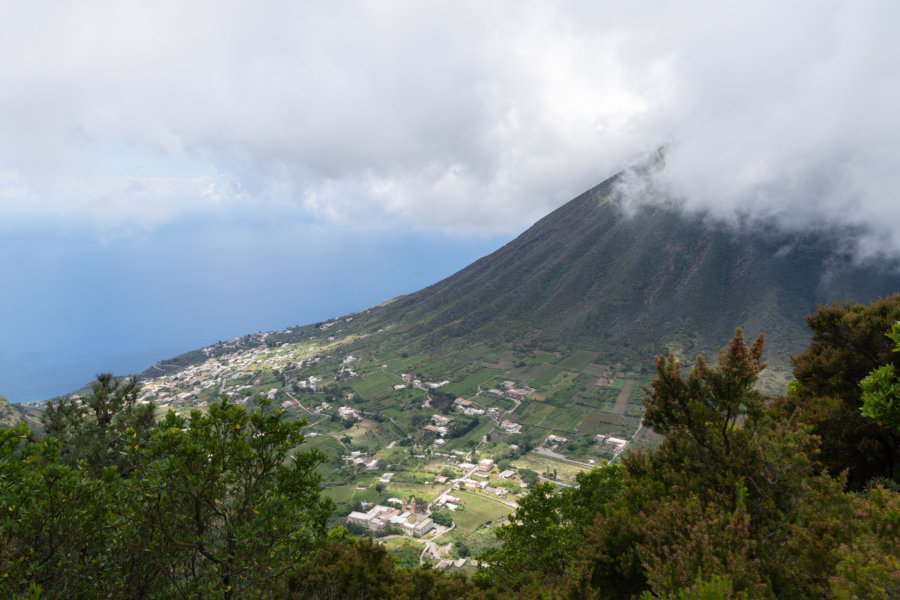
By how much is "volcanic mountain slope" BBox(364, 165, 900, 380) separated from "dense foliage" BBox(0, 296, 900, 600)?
8059 centimetres

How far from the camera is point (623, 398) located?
7700 cm

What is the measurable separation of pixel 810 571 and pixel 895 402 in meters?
→ 4.64

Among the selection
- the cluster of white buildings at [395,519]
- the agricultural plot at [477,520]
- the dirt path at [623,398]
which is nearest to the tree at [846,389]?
the agricultural plot at [477,520]

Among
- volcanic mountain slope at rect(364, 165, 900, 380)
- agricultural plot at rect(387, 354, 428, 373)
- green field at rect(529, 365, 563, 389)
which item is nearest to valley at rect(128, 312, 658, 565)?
green field at rect(529, 365, 563, 389)

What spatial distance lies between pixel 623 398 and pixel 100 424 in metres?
79.4

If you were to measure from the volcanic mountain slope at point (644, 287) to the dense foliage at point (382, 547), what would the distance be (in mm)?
80592

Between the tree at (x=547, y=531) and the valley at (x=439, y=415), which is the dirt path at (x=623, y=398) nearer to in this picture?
the valley at (x=439, y=415)

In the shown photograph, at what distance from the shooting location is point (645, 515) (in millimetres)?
9188

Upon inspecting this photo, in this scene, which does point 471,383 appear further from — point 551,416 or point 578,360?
point 578,360

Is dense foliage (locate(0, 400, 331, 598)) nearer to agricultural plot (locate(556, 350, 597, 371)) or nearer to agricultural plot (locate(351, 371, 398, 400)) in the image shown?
agricultural plot (locate(351, 371, 398, 400))

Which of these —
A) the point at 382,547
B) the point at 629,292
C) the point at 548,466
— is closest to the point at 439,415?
the point at 548,466

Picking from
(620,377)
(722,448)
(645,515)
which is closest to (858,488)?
(722,448)

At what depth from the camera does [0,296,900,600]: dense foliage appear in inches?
209

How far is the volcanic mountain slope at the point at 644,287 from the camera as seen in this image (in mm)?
94500
